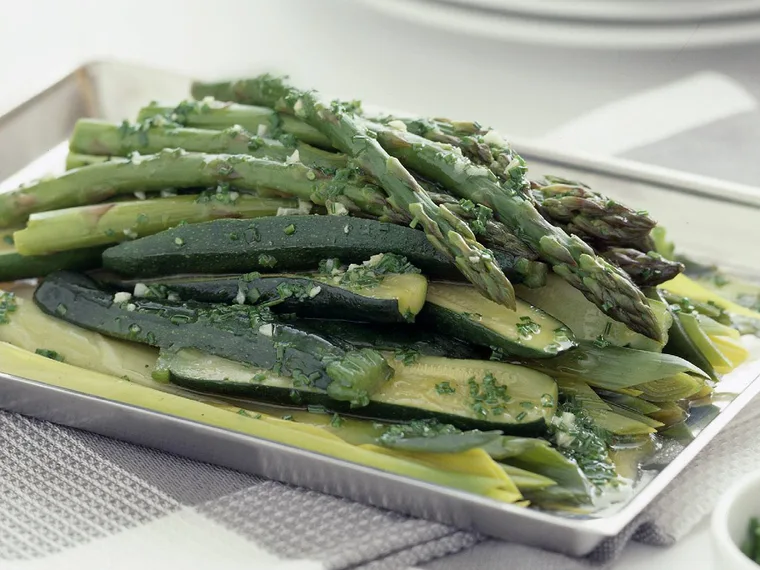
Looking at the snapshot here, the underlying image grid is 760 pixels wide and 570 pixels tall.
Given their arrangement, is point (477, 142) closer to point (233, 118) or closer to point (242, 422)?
point (233, 118)

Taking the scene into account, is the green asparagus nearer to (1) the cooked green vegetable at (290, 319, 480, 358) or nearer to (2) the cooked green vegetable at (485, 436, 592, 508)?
(1) the cooked green vegetable at (290, 319, 480, 358)

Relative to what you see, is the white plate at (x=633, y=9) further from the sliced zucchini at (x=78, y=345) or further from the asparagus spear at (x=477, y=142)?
the sliced zucchini at (x=78, y=345)

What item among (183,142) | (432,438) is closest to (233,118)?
(183,142)

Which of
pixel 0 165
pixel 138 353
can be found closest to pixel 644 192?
pixel 138 353

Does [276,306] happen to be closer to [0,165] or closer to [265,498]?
[265,498]

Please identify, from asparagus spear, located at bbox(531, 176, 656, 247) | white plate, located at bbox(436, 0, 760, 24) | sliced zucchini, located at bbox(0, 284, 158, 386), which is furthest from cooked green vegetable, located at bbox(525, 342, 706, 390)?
white plate, located at bbox(436, 0, 760, 24)

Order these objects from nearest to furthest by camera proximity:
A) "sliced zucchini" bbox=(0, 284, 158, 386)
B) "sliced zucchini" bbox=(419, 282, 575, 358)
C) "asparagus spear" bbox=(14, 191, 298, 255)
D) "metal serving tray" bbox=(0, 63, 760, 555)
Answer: "metal serving tray" bbox=(0, 63, 760, 555) < "sliced zucchini" bbox=(419, 282, 575, 358) < "sliced zucchini" bbox=(0, 284, 158, 386) < "asparagus spear" bbox=(14, 191, 298, 255)
